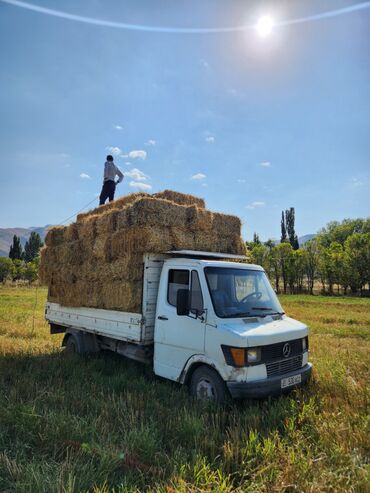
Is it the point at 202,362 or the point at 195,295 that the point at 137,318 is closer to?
the point at 195,295

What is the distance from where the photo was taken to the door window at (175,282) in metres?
5.99

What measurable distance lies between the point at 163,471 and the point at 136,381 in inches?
112

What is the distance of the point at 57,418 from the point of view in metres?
4.45

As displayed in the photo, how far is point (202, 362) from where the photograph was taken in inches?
210

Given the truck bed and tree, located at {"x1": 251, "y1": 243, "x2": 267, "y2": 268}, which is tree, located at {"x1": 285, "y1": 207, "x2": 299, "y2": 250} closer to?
tree, located at {"x1": 251, "y1": 243, "x2": 267, "y2": 268}

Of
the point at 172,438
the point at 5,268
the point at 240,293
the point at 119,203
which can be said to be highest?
the point at 119,203

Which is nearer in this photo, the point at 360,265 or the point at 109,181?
the point at 109,181

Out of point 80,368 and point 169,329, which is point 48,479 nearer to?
point 169,329

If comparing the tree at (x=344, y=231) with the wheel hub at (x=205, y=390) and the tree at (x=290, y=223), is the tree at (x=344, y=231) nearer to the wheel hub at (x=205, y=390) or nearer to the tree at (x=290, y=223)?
the tree at (x=290, y=223)

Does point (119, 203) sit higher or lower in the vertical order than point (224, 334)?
higher

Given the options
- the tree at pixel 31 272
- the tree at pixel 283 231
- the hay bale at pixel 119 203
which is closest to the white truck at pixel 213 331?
the hay bale at pixel 119 203

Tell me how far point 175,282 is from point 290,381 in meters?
2.42

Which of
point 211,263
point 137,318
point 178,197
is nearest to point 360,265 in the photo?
point 178,197

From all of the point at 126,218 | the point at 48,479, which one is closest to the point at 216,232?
the point at 126,218
